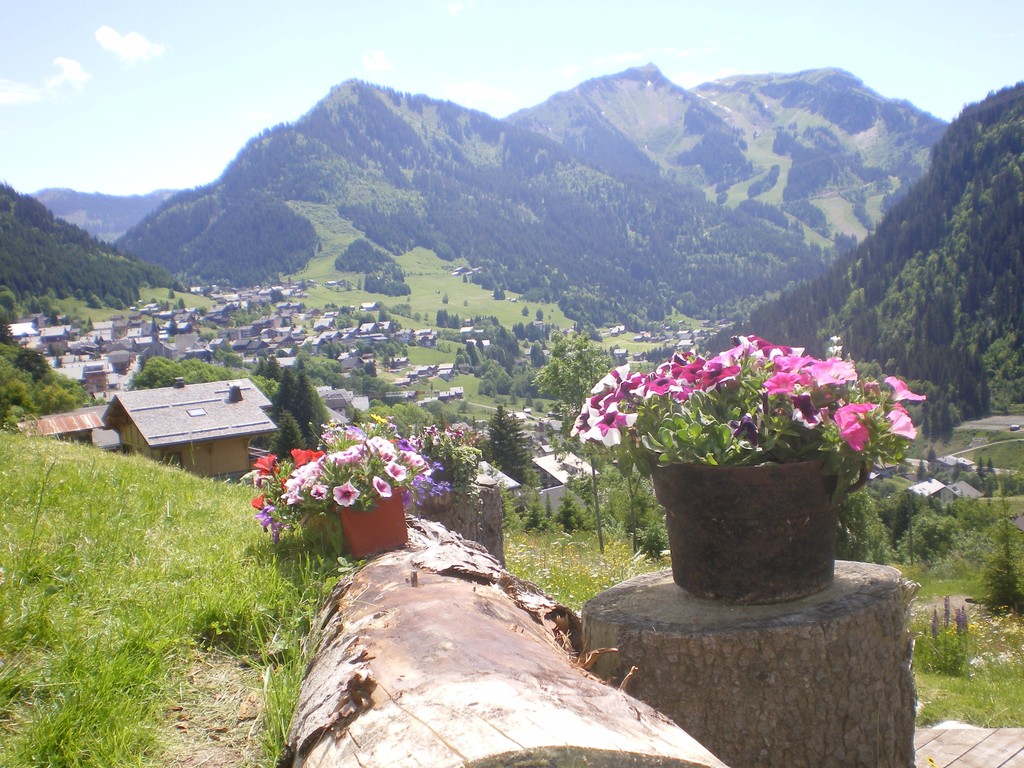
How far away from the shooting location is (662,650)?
8.32 feet

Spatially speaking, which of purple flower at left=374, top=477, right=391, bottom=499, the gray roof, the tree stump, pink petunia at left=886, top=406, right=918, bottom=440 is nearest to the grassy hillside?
purple flower at left=374, top=477, right=391, bottom=499

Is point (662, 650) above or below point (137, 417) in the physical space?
above

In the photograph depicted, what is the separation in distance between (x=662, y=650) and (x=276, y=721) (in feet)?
4.26

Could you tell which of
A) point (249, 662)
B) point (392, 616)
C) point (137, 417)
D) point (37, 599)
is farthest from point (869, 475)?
point (137, 417)

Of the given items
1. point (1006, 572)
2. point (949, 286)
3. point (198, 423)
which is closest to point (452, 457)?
point (1006, 572)

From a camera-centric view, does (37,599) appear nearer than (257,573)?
Yes

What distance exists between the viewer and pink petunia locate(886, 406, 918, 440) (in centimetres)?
239

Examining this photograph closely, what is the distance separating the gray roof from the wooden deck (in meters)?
22.2

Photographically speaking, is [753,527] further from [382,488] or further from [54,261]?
[54,261]

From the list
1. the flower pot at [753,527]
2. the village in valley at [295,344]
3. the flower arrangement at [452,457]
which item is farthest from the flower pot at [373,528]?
the village in valley at [295,344]

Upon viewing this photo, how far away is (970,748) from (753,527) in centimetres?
267

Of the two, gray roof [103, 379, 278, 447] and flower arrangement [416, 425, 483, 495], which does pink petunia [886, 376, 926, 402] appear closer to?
flower arrangement [416, 425, 483, 495]

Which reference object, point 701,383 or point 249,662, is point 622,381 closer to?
point 701,383

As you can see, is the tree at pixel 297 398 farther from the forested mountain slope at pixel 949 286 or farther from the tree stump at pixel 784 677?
the forested mountain slope at pixel 949 286
